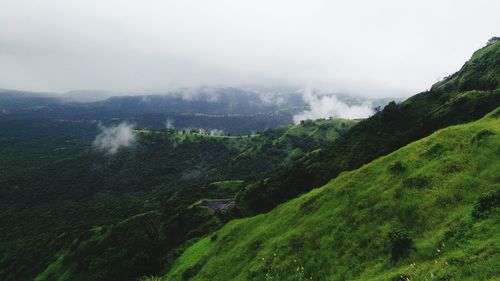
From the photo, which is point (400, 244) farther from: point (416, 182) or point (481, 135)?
point (481, 135)

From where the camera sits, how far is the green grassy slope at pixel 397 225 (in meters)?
26.0

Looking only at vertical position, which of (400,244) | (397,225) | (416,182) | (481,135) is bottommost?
(397,225)

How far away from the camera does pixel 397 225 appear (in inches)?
1367

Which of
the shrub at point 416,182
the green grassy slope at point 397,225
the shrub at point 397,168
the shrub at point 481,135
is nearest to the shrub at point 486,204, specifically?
the green grassy slope at point 397,225

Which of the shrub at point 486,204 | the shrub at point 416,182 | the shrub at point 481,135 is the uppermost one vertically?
the shrub at point 481,135

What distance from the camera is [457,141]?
→ 42156mm

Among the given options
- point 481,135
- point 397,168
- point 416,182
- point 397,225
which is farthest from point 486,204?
point 397,168

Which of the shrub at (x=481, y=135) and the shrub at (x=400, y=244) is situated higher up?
the shrub at (x=481, y=135)

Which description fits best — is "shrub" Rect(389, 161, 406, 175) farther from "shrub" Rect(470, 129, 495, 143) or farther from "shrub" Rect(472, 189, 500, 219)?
"shrub" Rect(472, 189, 500, 219)

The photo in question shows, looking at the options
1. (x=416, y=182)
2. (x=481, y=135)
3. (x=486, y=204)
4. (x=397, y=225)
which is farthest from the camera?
(x=481, y=135)

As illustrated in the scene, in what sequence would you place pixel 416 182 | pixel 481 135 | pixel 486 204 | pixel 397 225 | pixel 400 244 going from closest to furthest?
pixel 486 204, pixel 400 244, pixel 397 225, pixel 416 182, pixel 481 135

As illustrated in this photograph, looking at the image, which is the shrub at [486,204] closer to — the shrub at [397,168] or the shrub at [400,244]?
the shrub at [400,244]

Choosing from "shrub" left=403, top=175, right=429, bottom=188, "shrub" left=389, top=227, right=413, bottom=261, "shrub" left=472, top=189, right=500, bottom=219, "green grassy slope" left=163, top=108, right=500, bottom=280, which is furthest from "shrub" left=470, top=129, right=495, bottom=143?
"shrub" left=389, top=227, right=413, bottom=261

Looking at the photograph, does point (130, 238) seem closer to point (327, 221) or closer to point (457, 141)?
point (327, 221)
